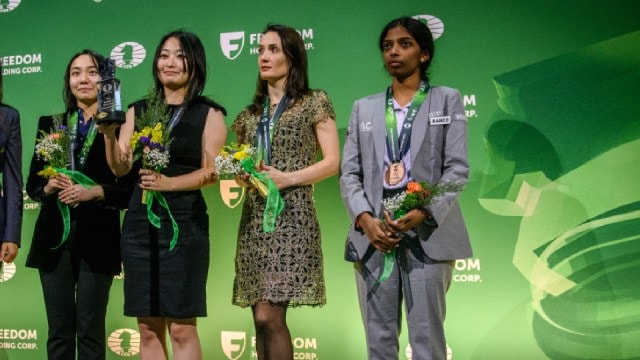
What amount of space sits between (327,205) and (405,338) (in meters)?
0.99

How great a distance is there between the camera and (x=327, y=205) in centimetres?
477

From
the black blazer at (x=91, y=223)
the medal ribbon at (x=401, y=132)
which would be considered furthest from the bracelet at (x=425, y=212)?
the black blazer at (x=91, y=223)

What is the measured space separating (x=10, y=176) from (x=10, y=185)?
5cm

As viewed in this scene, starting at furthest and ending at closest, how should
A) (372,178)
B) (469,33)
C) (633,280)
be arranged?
(469,33), (633,280), (372,178)

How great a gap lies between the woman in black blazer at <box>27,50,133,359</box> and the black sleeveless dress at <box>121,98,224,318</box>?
0.31 m

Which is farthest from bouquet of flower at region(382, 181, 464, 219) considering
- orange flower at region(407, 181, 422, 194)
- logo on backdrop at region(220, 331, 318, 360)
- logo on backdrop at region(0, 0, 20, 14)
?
logo on backdrop at region(0, 0, 20, 14)

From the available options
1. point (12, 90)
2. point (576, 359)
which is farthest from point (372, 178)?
point (12, 90)

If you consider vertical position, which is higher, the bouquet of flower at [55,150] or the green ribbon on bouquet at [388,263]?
the bouquet of flower at [55,150]

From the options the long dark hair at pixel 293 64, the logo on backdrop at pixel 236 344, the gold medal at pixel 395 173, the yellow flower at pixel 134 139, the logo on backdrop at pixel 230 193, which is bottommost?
the logo on backdrop at pixel 236 344

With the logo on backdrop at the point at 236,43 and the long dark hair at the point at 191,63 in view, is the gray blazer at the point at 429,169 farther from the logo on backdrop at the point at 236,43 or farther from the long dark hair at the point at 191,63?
the logo on backdrop at the point at 236,43

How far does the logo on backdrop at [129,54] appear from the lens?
518 cm

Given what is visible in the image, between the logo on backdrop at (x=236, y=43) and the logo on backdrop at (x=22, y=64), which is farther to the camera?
the logo on backdrop at (x=22, y=64)

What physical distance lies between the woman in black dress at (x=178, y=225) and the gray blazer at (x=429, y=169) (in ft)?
2.47

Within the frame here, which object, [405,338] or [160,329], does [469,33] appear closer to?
[405,338]
